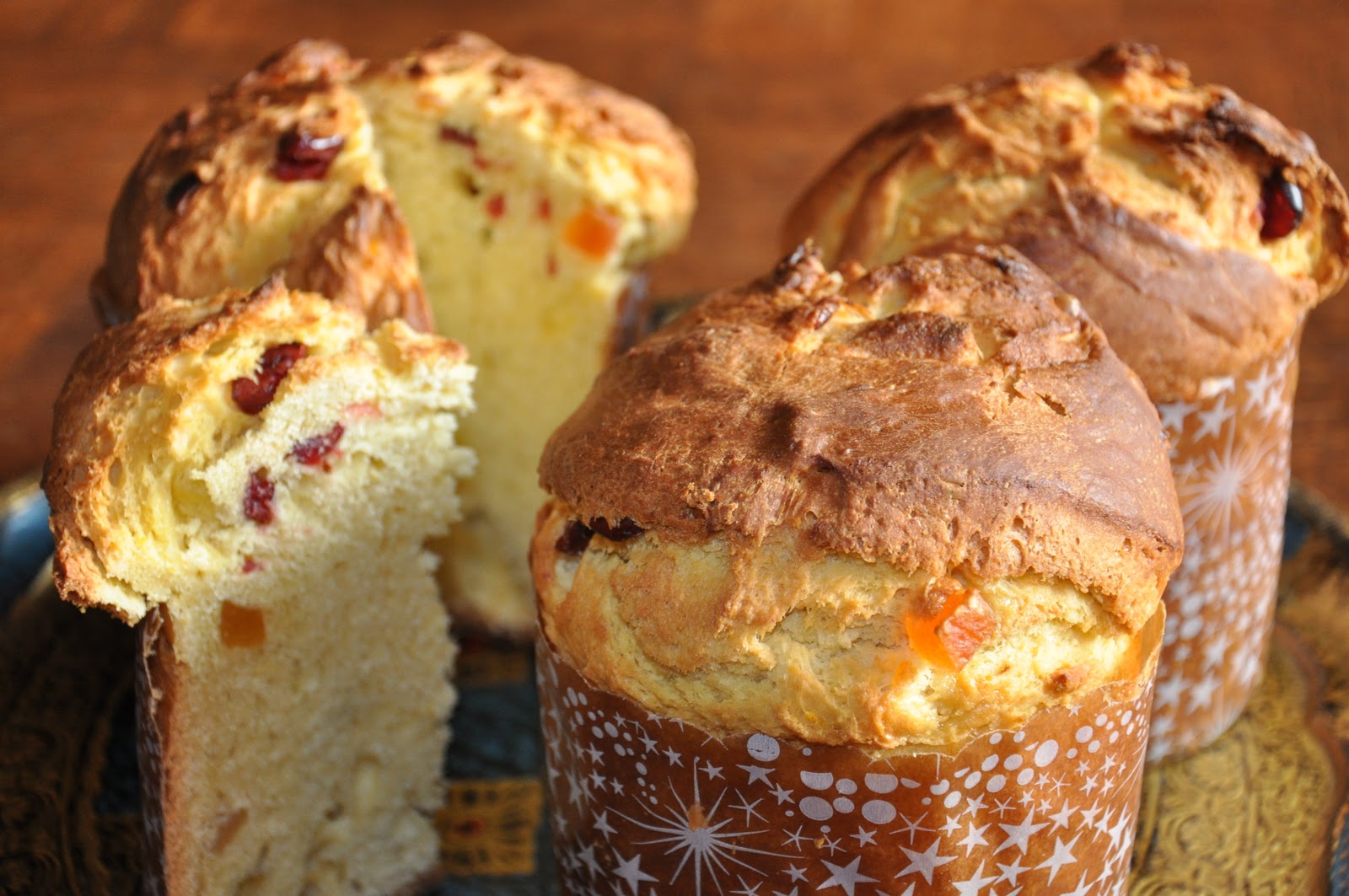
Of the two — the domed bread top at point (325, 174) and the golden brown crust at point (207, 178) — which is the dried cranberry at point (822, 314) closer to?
the domed bread top at point (325, 174)

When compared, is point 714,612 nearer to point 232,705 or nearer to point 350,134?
point 232,705

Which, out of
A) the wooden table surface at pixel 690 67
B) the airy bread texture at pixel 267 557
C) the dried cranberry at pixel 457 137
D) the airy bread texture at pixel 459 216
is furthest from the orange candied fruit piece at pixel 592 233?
the wooden table surface at pixel 690 67

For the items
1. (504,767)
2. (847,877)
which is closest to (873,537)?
(847,877)

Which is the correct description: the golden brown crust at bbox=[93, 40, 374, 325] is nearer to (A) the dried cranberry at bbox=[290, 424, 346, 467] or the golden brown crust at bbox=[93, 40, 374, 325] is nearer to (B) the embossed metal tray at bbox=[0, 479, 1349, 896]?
(A) the dried cranberry at bbox=[290, 424, 346, 467]

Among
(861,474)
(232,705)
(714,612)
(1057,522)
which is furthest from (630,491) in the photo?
(232,705)

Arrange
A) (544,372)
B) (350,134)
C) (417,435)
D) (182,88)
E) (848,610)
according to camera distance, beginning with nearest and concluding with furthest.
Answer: (848,610) → (417,435) → (350,134) → (544,372) → (182,88)

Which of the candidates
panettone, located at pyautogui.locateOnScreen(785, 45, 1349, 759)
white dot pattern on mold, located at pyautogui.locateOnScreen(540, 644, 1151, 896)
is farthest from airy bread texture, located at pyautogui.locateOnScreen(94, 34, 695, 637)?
white dot pattern on mold, located at pyautogui.locateOnScreen(540, 644, 1151, 896)

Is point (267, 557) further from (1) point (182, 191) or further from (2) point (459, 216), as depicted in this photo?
(2) point (459, 216)

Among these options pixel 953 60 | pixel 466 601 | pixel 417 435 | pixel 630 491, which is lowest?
pixel 466 601

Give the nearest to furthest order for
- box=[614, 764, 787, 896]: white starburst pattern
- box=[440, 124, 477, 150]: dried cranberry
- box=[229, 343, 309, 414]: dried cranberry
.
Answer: box=[614, 764, 787, 896]: white starburst pattern
box=[229, 343, 309, 414]: dried cranberry
box=[440, 124, 477, 150]: dried cranberry
